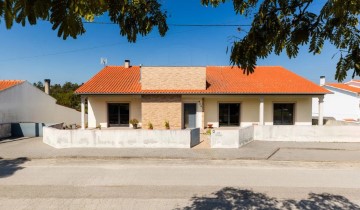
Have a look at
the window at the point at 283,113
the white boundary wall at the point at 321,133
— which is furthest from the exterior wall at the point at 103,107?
the window at the point at 283,113

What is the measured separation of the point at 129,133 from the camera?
43.7 feet

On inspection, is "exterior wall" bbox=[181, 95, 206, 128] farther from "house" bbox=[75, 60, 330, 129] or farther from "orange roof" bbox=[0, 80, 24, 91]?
"orange roof" bbox=[0, 80, 24, 91]

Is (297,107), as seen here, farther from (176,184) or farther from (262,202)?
(176,184)

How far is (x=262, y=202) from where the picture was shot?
21.5ft

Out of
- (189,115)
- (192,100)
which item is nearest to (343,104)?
(192,100)

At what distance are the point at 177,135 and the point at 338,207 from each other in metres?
8.30

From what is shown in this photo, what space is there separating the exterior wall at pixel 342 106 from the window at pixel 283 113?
1092cm

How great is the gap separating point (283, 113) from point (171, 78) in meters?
9.35

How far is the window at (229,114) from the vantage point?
19500 millimetres

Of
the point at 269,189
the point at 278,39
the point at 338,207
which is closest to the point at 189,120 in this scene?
the point at 269,189

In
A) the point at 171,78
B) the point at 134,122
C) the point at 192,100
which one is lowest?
the point at 134,122

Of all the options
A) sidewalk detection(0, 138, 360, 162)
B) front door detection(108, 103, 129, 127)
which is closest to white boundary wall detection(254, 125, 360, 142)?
sidewalk detection(0, 138, 360, 162)

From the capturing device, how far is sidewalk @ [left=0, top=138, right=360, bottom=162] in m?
11.5

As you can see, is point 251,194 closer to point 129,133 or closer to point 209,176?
point 209,176
